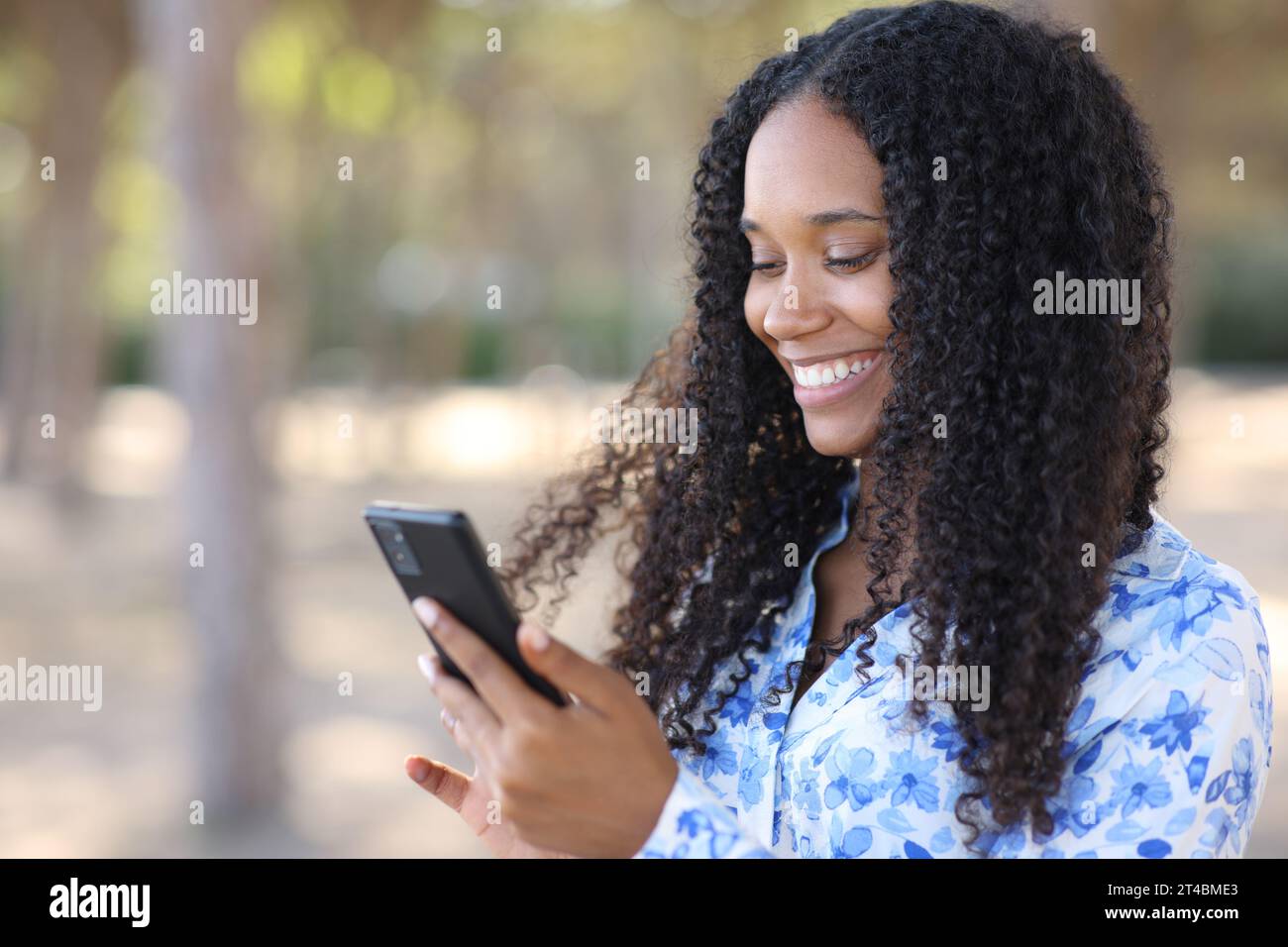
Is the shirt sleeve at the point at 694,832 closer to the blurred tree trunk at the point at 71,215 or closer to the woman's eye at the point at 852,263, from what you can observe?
the woman's eye at the point at 852,263

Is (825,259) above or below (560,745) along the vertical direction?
above

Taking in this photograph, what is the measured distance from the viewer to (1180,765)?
5.56ft

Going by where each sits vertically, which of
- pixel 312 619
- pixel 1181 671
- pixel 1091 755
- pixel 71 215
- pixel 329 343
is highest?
pixel 71 215

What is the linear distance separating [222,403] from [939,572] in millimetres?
4489

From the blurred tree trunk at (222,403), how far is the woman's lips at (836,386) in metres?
4.03

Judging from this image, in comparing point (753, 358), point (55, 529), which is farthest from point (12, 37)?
point (753, 358)

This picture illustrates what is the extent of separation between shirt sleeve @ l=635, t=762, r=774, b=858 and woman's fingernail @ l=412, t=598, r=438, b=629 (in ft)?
1.16

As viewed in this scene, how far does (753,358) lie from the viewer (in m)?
2.53

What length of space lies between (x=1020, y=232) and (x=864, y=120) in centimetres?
29

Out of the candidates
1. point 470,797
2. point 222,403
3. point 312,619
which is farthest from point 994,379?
point 312,619

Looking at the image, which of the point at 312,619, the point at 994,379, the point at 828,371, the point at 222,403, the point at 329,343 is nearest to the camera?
the point at 994,379

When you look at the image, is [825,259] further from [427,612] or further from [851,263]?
[427,612]

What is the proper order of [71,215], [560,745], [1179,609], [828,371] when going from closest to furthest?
[560,745] < [1179,609] < [828,371] < [71,215]
